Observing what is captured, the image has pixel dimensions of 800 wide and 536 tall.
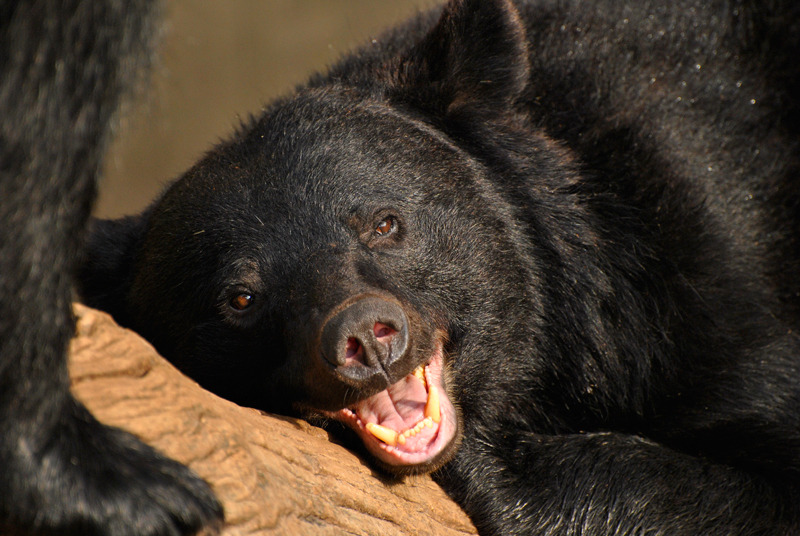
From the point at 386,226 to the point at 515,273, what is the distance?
0.60 meters

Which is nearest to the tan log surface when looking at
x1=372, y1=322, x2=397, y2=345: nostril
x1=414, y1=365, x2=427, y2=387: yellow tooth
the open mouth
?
the open mouth

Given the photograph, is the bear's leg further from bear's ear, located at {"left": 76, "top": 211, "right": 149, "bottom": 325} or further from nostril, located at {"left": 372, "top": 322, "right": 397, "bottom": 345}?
bear's ear, located at {"left": 76, "top": 211, "right": 149, "bottom": 325}

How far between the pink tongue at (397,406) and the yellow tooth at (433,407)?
2 cm

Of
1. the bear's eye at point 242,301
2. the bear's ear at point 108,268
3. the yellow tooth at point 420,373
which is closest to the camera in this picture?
the yellow tooth at point 420,373

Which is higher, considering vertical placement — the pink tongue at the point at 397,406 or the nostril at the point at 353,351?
the nostril at the point at 353,351

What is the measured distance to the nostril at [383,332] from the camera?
9.34ft

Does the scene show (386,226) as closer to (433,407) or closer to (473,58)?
(433,407)

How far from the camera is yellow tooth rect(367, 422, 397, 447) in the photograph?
2.89m

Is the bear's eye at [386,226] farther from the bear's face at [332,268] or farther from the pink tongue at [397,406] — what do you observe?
the pink tongue at [397,406]

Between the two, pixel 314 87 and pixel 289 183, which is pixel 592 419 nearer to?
pixel 289 183

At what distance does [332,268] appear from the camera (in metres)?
3.13

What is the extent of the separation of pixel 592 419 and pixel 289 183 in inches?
60.6

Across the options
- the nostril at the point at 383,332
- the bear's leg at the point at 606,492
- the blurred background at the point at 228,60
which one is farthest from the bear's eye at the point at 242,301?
the blurred background at the point at 228,60

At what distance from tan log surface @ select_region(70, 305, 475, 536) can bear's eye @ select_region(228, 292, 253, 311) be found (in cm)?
74
